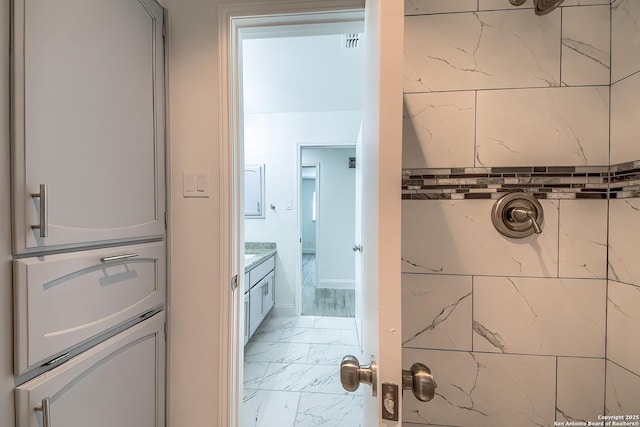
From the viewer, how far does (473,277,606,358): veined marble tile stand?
880 mm

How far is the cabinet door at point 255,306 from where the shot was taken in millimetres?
2197

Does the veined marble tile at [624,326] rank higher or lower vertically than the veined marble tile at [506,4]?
lower

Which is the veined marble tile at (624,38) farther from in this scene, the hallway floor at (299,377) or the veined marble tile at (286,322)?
the veined marble tile at (286,322)

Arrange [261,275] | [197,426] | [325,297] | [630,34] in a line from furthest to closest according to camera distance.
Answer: [325,297] < [261,275] < [197,426] < [630,34]

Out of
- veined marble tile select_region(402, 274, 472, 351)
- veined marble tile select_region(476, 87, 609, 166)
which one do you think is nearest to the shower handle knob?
veined marble tile select_region(476, 87, 609, 166)

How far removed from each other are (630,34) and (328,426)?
214cm

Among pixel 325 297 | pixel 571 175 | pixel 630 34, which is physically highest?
pixel 630 34

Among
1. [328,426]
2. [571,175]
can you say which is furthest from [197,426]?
[571,175]

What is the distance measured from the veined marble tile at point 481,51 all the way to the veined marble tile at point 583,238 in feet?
1.46

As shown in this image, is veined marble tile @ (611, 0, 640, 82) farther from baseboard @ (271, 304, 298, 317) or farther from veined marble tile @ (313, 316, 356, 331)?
baseboard @ (271, 304, 298, 317)

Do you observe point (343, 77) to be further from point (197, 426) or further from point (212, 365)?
point (197, 426)

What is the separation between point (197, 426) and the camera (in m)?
1.10

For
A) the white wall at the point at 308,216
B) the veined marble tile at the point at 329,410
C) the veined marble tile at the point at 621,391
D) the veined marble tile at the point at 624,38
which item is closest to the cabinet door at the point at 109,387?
the veined marble tile at the point at 329,410

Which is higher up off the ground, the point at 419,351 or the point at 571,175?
the point at 571,175
